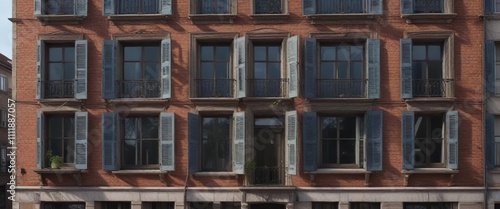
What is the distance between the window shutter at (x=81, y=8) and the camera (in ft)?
68.3

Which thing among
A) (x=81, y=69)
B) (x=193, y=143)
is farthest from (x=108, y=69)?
(x=193, y=143)

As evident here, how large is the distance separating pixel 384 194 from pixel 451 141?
292cm

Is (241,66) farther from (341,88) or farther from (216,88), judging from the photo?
(341,88)

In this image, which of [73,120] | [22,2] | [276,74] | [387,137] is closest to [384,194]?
[387,137]

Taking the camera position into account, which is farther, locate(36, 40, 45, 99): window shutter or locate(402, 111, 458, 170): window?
locate(36, 40, 45, 99): window shutter


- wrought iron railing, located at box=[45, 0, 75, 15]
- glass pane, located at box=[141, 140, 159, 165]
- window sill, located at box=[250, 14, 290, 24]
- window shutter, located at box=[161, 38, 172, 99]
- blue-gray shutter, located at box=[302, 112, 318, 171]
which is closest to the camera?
blue-gray shutter, located at box=[302, 112, 318, 171]

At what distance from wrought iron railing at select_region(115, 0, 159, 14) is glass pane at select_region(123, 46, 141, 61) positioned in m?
1.29

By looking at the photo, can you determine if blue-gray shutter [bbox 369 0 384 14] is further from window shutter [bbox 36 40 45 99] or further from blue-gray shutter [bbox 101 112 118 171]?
window shutter [bbox 36 40 45 99]

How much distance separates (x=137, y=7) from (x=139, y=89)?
2.96 m

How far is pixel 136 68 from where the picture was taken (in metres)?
21.1

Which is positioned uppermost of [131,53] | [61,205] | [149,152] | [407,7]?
[407,7]

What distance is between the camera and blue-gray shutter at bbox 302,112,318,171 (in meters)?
20.2

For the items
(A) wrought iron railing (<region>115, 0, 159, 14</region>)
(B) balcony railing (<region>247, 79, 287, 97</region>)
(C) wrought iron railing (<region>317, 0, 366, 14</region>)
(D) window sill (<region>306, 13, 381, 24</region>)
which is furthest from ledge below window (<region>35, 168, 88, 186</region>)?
(C) wrought iron railing (<region>317, 0, 366, 14</region>)

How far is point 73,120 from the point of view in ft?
69.3
